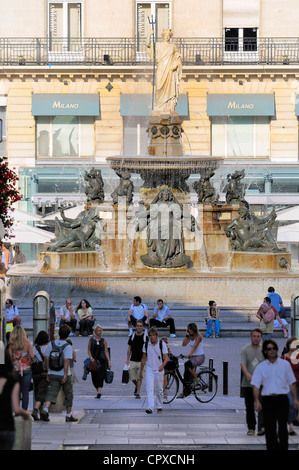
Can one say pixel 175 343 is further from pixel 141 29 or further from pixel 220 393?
pixel 141 29

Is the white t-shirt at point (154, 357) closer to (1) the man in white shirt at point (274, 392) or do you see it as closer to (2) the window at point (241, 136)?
(1) the man in white shirt at point (274, 392)

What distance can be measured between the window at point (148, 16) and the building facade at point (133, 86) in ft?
0.12

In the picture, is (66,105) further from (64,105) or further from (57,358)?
(57,358)

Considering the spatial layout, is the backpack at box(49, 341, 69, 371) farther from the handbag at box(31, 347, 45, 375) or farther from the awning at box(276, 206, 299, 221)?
the awning at box(276, 206, 299, 221)

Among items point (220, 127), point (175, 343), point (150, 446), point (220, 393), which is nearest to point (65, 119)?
point (220, 127)

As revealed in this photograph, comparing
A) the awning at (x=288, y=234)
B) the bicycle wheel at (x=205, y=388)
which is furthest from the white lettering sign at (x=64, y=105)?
the bicycle wheel at (x=205, y=388)

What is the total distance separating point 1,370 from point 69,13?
128 feet

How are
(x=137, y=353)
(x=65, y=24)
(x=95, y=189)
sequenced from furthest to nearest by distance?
(x=65, y=24) < (x=95, y=189) < (x=137, y=353)

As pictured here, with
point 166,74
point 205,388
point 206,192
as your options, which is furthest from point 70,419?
point 166,74

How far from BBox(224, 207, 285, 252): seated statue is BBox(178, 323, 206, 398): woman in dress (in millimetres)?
12351

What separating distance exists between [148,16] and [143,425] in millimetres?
34850

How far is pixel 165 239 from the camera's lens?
1196 inches

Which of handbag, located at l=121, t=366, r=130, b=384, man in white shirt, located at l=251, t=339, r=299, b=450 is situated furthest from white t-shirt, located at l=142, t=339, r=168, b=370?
man in white shirt, located at l=251, t=339, r=299, b=450

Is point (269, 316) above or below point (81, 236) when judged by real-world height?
below
